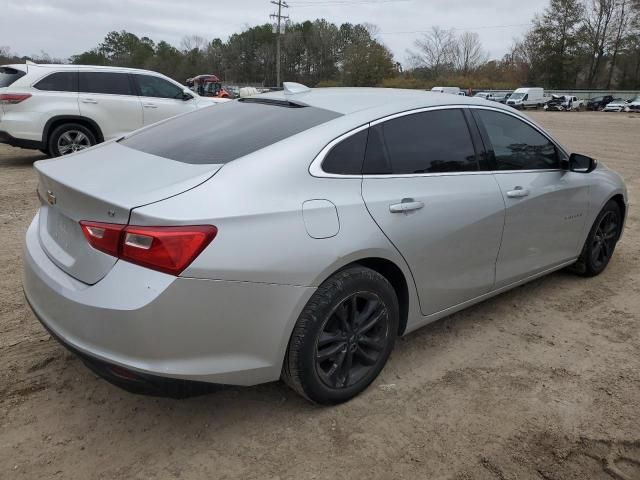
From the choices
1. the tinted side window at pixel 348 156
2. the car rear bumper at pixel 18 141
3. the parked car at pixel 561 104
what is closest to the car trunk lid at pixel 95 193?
the tinted side window at pixel 348 156

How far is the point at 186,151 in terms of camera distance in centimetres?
271

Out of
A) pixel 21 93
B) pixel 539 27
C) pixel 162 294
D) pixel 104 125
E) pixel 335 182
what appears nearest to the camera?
pixel 162 294

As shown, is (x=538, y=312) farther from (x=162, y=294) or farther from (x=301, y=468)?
(x=162, y=294)

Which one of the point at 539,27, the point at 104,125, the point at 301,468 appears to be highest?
the point at 539,27

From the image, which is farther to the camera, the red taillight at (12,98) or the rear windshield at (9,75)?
the rear windshield at (9,75)

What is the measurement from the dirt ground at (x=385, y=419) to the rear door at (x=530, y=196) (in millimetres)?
542

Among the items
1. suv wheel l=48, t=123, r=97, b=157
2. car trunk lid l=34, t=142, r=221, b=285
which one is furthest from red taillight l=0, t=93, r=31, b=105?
car trunk lid l=34, t=142, r=221, b=285

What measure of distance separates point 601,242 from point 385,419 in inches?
121

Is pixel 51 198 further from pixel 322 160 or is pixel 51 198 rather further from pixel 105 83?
pixel 105 83

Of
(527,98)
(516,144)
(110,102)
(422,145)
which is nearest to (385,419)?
(422,145)

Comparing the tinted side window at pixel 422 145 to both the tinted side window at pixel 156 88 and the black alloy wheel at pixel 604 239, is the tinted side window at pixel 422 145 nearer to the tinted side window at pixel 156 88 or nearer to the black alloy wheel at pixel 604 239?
the black alloy wheel at pixel 604 239

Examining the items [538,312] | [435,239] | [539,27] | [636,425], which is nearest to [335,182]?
[435,239]

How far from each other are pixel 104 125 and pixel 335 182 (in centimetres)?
796

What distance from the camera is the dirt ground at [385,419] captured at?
2.35 m
